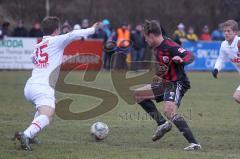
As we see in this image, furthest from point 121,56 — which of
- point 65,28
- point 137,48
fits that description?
point 65,28

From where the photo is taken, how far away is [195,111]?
1491 centimetres

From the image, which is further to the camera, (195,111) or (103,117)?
(195,111)

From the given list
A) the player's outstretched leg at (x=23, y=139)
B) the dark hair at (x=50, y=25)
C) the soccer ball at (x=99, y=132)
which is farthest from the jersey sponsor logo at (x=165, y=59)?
the player's outstretched leg at (x=23, y=139)

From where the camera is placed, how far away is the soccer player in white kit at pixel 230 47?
37.1 feet

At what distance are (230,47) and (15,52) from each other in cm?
1726

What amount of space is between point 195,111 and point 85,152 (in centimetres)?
616

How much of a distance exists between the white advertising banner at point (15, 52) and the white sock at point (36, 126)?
18.4 metres

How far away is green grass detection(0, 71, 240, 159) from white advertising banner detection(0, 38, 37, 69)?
8.78 meters

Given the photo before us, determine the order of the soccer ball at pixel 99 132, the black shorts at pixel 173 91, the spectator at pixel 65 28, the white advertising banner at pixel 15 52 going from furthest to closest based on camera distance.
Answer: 1. the white advertising banner at pixel 15 52
2. the spectator at pixel 65 28
3. the soccer ball at pixel 99 132
4. the black shorts at pixel 173 91

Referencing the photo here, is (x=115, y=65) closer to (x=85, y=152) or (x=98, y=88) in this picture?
(x=98, y=88)

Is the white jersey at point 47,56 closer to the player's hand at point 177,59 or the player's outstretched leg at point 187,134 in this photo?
the player's hand at point 177,59

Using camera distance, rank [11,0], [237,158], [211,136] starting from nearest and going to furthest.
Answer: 1. [237,158]
2. [211,136]
3. [11,0]

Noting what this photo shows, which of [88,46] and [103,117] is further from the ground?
A: [103,117]

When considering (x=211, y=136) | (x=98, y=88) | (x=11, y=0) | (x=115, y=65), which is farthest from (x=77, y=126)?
(x=11, y=0)
